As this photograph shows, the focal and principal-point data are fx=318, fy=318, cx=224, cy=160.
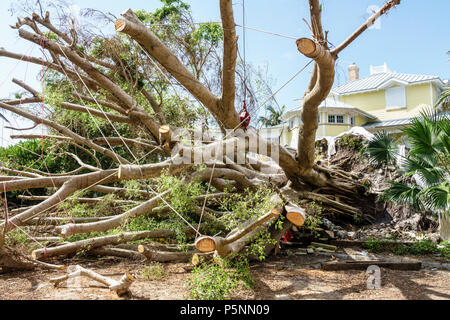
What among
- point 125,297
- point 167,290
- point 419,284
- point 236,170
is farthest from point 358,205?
point 125,297

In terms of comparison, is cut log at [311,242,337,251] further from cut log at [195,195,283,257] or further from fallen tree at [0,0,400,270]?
cut log at [195,195,283,257]

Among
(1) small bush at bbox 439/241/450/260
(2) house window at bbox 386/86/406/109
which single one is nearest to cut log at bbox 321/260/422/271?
(1) small bush at bbox 439/241/450/260

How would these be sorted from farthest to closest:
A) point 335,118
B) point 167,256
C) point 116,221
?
point 335,118 → point 116,221 → point 167,256

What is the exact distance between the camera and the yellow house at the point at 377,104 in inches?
720

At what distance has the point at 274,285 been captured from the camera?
469cm

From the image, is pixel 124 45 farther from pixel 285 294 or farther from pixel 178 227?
pixel 285 294

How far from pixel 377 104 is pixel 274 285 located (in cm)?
1839

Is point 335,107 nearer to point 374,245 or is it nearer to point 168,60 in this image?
point 374,245

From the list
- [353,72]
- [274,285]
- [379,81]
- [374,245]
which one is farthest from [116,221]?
[353,72]

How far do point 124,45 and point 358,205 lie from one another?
8.29 metres

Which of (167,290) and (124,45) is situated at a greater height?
(124,45)

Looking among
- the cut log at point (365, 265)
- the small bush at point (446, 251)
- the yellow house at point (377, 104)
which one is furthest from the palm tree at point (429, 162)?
the yellow house at point (377, 104)
